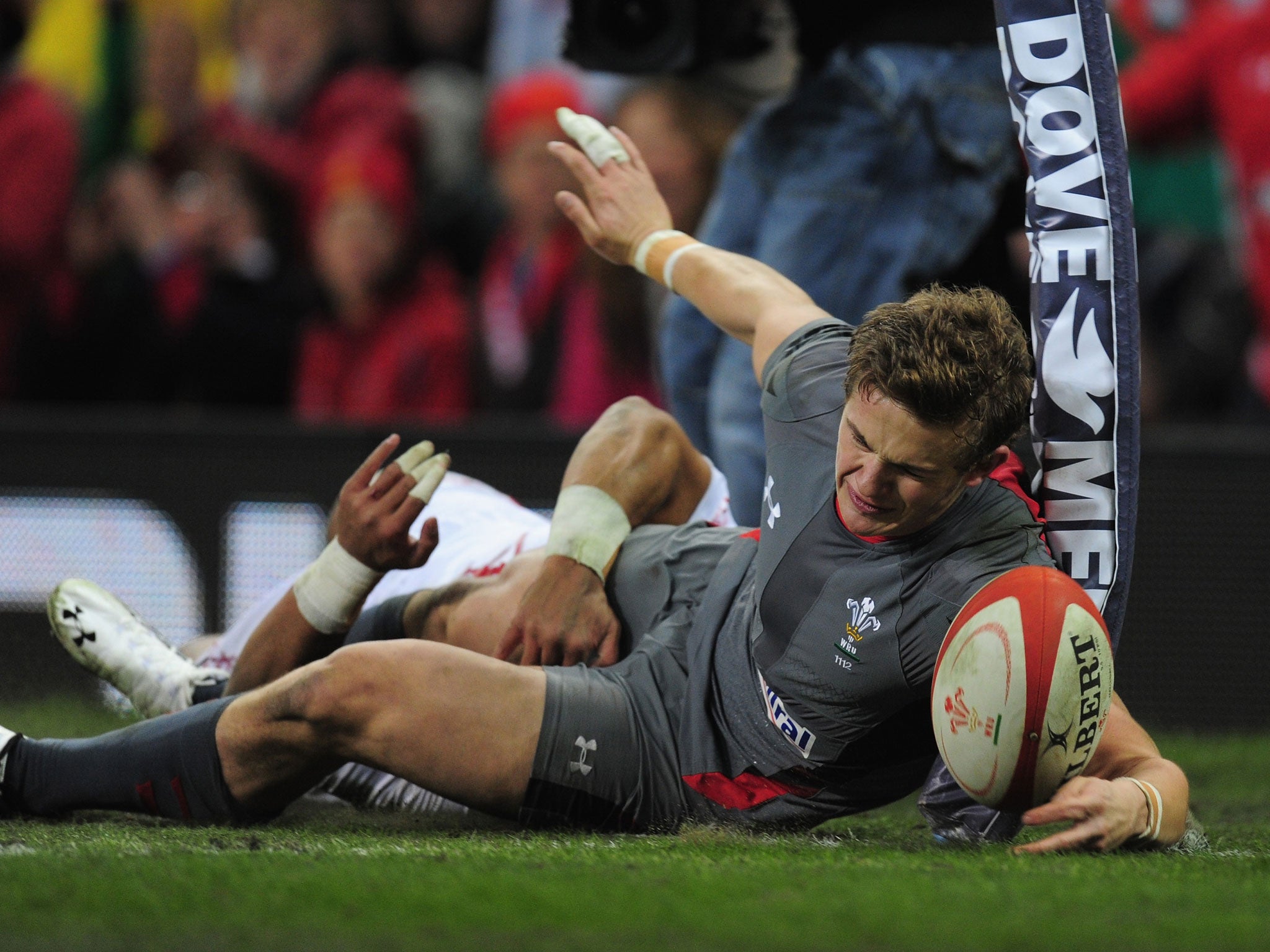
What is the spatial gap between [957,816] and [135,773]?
140 centimetres

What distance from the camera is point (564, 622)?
2914 mm

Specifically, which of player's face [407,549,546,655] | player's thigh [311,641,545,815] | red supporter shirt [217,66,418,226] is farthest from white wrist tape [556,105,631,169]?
red supporter shirt [217,66,418,226]

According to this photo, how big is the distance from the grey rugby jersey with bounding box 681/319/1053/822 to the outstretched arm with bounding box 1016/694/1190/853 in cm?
26

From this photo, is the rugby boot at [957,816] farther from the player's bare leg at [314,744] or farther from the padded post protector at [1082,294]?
the player's bare leg at [314,744]

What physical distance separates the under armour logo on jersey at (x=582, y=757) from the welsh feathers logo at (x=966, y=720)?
2.11ft

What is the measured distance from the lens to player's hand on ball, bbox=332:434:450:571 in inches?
118

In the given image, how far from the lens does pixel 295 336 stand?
660 centimetres

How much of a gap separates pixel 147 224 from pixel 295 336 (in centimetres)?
110

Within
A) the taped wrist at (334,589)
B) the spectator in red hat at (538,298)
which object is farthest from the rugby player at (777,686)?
the spectator in red hat at (538,298)

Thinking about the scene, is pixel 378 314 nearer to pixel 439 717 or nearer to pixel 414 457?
pixel 414 457

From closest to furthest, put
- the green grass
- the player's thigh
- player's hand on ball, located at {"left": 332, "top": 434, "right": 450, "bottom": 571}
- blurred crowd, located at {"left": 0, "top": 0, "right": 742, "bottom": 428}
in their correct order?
the green grass → the player's thigh → player's hand on ball, located at {"left": 332, "top": 434, "right": 450, "bottom": 571} → blurred crowd, located at {"left": 0, "top": 0, "right": 742, "bottom": 428}

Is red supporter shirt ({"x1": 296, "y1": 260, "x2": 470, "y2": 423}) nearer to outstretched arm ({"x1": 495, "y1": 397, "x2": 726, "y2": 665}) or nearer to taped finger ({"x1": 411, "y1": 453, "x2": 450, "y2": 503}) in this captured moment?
outstretched arm ({"x1": 495, "y1": 397, "x2": 726, "y2": 665})

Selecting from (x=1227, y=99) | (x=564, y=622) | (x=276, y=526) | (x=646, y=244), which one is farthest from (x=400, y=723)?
(x=1227, y=99)

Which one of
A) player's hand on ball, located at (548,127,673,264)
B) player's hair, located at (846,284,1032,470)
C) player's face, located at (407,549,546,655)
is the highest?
player's hand on ball, located at (548,127,673,264)
